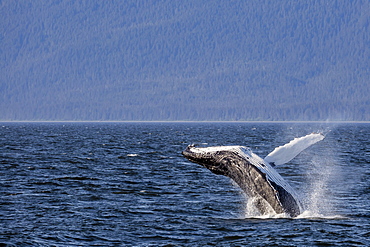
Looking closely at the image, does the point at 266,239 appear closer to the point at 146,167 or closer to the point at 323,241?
the point at 323,241

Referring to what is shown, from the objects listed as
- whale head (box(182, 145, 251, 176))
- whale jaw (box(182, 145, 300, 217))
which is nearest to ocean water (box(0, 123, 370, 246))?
whale jaw (box(182, 145, 300, 217))

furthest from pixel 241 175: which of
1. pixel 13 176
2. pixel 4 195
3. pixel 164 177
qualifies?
pixel 13 176

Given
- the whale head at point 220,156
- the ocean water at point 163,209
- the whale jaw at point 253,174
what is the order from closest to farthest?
the ocean water at point 163,209, the whale jaw at point 253,174, the whale head at point 220,156

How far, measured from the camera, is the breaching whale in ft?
51.3

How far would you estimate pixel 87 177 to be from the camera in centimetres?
2833

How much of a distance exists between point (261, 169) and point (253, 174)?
0.25 meters

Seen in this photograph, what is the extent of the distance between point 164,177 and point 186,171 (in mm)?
3248

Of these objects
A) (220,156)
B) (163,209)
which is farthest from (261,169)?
(163,209)

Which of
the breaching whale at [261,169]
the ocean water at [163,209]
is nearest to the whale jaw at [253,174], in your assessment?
the breaching whale at [261,169]

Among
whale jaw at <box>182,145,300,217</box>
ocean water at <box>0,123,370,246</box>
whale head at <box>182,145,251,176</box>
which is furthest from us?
whale head at <box>182,145,251,176</box>

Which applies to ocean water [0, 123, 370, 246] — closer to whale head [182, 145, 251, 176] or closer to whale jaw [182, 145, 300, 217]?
whale jaw [182, 145, 300, 217]

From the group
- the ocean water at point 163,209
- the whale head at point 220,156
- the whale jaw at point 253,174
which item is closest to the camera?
the ocean water at point 163,209

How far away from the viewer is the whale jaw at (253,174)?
615 inches

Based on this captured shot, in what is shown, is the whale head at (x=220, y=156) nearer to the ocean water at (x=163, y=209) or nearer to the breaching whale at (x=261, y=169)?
the breaching whale at (x=261, y=169)
